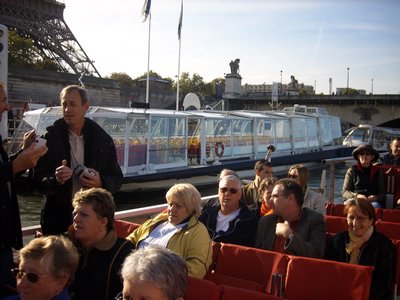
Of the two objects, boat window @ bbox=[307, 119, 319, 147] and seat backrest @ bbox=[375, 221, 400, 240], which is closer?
seat backrest @ bbox=[375, 221, 400, 240]

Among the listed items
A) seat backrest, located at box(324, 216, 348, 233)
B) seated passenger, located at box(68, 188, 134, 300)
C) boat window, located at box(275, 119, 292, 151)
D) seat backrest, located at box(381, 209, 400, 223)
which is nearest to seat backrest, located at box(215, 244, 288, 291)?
seated passenger, located at box(68, 188, 134, 300)

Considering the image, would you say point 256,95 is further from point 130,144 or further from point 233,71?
point 130,144

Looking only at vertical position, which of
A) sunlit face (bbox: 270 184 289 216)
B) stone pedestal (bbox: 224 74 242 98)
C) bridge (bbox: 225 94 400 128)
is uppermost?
stone pedestal (bbox: 224 74 242 98)

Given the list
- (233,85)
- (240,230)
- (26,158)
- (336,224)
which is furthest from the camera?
(233,85)

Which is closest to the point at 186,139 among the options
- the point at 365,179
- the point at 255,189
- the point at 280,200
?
the point at 365,179

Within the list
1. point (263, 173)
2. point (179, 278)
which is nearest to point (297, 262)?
point (179, 278)

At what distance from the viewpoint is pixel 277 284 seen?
317cm

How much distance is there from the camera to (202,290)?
2.75 metres

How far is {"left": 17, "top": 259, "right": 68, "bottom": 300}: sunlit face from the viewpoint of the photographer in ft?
8.08

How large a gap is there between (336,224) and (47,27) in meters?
53.3

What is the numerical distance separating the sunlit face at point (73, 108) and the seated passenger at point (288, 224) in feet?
5.68

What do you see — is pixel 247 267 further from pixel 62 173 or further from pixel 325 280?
pixel 62 173

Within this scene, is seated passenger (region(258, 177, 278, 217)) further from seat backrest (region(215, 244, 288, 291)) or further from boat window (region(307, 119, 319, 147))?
boat window (region(307, 119, 319, 147))

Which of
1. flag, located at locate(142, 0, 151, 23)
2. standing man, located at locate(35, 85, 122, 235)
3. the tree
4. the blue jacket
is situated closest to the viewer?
standing man, located at locate(35, 85, 122, 235)
